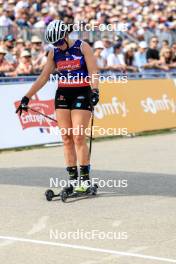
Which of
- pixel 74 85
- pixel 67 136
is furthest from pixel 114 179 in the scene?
pixel 74 85

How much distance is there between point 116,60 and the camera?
19.7 m

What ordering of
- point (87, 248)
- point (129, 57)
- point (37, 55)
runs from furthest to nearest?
point (129, 57)
point (37, 55)
point (87, 248)

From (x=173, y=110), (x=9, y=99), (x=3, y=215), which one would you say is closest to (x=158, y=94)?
(x=173, y=110)

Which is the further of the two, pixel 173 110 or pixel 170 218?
pixel 173 110

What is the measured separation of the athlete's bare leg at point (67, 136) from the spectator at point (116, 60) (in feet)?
30.6

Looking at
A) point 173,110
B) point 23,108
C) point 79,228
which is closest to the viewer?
point 79,228

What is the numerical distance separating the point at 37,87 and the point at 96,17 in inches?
570

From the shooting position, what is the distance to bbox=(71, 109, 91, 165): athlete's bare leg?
9.66m

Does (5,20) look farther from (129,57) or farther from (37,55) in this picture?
(129,57)

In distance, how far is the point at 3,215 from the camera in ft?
28.4

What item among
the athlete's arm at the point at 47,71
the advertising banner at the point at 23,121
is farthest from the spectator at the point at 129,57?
the athlete's arm at the point at 47,71

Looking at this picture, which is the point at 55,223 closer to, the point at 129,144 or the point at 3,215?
the point at 3,215

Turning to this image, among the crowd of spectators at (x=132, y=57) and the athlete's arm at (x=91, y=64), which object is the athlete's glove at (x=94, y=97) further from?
the crowd of spectators at (x=132, y=57)

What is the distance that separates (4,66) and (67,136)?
24.3ft
